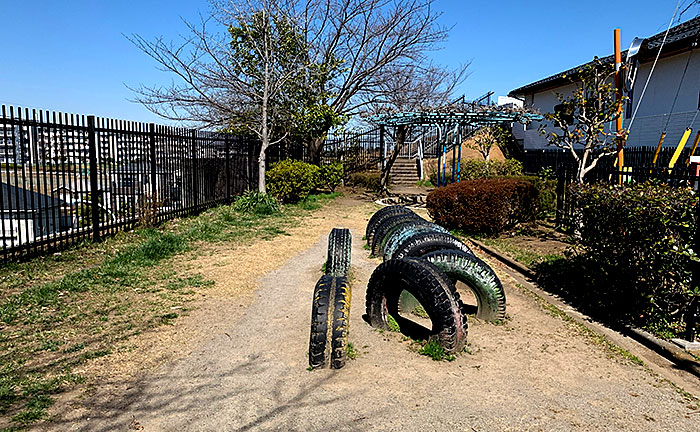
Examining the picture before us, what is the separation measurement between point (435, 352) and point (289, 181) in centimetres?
1222

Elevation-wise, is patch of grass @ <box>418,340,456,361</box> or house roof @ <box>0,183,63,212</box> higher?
house roof @ <box>0,183,63,212</box>

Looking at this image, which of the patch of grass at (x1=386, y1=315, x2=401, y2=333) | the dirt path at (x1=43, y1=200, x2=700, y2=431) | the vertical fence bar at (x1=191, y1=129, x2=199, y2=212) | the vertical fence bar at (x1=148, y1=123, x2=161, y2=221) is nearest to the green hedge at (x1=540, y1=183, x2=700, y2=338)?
the dirt path at (x1=43, y1=200, x2=700, y2=431)

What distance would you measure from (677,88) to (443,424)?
17.2m

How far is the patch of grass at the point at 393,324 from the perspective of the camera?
4.70 m

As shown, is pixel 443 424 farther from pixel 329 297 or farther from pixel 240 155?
pixel 240 155

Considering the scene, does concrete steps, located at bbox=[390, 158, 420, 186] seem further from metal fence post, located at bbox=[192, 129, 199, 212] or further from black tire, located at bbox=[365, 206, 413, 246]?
black tire, located at bbox=[365, 206, 413, 246]

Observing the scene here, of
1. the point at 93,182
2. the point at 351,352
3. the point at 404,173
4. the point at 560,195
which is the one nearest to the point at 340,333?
the point at 351,352

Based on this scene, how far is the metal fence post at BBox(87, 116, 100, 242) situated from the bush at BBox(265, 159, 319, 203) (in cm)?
719

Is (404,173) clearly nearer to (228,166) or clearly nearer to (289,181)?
(289,181)

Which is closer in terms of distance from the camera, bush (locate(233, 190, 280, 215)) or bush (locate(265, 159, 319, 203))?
bush (locate(233, 190, 280, 215))

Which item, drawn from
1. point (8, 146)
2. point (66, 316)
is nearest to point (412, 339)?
point (66, 316)

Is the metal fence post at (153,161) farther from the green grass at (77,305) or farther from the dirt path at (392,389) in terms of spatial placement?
the dirt path at (392,389)

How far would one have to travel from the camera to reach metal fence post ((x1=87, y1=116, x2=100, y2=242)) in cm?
863

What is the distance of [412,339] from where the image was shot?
4.46 metres
